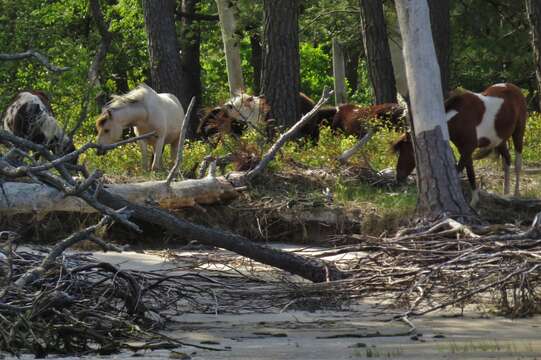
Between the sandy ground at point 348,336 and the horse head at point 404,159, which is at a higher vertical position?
the horse head at point 404,159

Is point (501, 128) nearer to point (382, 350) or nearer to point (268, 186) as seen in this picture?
point (268, 186)

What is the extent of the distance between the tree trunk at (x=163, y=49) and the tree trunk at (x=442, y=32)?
509cm

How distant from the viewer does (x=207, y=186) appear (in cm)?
1488

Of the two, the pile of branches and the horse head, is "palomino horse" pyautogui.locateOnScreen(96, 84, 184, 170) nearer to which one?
the horse head

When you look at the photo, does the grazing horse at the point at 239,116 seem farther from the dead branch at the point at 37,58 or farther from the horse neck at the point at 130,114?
the dead branch at the point at 37,58

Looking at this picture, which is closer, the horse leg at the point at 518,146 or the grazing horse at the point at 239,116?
the horse leg at the point at 518,146

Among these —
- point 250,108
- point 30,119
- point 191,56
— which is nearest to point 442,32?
point 250,108

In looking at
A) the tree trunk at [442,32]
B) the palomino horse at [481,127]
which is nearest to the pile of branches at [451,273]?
the palomino horse at [481,127]

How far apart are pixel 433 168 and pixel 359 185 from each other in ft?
9.62

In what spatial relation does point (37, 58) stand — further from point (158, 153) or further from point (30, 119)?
point (158, 153)

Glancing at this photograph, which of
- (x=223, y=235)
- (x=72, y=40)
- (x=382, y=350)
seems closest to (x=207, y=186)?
(x=223, y=235)

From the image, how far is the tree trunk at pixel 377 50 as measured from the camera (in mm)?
24484

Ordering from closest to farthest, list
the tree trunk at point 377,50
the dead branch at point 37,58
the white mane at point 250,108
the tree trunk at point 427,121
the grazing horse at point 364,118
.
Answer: the dead branch at point 37,58, the tree trunk at point 427,121, the white mane at point 250,108, the grazing horse at point 364,118, the tree trunk at point 377,50

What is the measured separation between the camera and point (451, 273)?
10.8m
